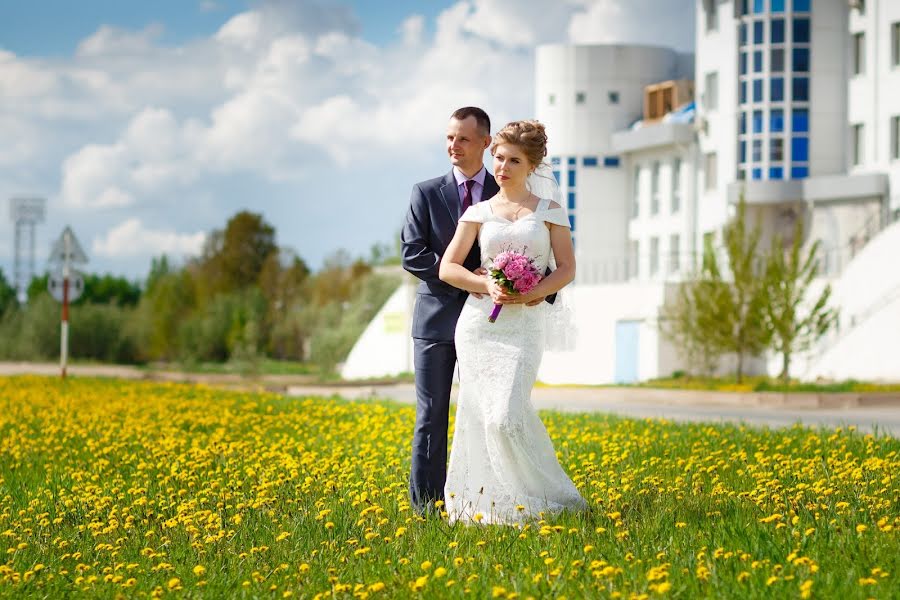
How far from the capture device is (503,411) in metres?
7.56

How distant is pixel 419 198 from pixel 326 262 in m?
80.9

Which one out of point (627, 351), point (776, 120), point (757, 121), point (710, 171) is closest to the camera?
point (627, 351)

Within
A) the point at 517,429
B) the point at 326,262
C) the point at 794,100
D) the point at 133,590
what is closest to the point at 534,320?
the point at 517,429

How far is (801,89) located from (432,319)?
40461 mm

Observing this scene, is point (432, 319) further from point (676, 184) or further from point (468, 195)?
point (676, 184)

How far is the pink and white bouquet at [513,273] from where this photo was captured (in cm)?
746

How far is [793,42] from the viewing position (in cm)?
4597

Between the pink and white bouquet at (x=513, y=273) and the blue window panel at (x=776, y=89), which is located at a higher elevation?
the blue window panel at (x=776, y=89)

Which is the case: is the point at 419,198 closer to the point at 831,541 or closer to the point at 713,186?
the point at 831,541

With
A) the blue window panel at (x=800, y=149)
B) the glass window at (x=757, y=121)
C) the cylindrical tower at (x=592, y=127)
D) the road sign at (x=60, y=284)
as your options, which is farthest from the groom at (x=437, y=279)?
the cylindrical tower at (x=592, y=127)

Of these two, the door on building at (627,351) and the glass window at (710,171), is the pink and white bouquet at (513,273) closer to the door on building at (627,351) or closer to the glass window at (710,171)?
the door on building at (627,351)

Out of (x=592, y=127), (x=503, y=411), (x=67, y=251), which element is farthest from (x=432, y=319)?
(x=592, y=127)

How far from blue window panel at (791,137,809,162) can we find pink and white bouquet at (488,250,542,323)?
40228 millimetres

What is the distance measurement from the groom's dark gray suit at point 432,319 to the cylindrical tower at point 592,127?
4685 cm
